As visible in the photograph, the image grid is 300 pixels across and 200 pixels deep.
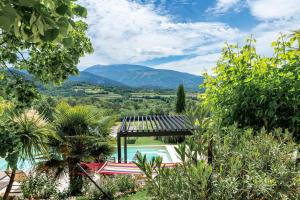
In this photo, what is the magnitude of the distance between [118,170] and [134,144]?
1325 centimetres

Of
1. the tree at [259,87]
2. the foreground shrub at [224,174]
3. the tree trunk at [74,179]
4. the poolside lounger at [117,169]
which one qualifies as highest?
the tree at [259,87]

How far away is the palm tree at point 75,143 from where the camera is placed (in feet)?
27.1

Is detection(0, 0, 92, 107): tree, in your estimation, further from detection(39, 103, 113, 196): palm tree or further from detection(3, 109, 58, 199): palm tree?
detection(39, 103, 113, 196): palm tree

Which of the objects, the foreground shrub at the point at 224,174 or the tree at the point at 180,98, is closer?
the foreground shrub at the point at 224,174

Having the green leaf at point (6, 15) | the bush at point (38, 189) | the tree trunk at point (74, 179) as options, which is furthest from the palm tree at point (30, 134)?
the green leaf at point (6, 15)

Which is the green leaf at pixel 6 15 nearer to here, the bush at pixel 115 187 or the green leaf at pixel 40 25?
the green leaf at pixel 40 25

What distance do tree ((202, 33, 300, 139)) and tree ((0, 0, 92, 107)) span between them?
4.64 ft

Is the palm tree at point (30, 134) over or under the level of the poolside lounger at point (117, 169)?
over

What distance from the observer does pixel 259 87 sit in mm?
2508

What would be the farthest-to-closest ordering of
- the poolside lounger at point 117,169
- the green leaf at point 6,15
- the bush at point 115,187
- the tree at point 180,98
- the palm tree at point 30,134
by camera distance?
the tree at point 180,98 < the bush at point 115,187 < the poolside lounger at point 117,169 < the palm tree at point 30,134 < the green leaf at point 6,15

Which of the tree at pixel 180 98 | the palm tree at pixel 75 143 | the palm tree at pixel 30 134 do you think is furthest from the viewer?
the tree at pixel 180 98

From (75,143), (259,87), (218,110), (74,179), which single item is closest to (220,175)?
(259,87)

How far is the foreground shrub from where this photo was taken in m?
1.30

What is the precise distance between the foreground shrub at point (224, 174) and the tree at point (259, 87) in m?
0.82
